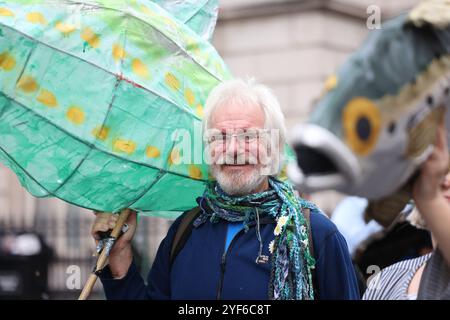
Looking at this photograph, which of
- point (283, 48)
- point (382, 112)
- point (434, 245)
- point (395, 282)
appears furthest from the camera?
point (283, 48)

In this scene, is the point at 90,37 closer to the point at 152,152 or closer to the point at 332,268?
the point at 152,152

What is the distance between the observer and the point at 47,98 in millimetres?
3141

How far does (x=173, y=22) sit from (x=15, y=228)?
997 cm

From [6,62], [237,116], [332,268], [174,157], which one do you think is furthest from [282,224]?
[6,62]

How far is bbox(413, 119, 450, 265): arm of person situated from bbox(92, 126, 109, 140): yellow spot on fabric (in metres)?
1.42

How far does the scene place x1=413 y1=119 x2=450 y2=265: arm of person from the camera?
2012mm

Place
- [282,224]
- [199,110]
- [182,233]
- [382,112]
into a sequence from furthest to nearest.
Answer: [199,110] < [182,233] < [282,224] < [382,112]

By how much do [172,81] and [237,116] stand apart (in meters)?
0.34

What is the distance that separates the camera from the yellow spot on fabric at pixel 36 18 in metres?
3.11

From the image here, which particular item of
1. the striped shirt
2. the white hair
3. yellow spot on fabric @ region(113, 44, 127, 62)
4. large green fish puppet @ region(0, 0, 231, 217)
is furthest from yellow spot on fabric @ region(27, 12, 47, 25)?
the striped shirt

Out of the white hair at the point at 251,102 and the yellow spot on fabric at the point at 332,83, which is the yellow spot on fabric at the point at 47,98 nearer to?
the white hair at the point at 251,102

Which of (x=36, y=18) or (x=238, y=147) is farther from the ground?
(x=36, y=18)

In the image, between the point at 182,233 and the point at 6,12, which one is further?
the point at 182,233

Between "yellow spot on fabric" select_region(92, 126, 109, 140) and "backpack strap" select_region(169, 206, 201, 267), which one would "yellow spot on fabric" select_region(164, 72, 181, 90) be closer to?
"yellow spot on fabric" select_region(92, 126, 109, 140)
